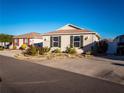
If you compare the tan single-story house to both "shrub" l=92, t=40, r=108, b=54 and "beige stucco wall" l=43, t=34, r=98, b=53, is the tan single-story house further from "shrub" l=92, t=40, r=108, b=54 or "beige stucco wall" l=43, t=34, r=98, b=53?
"shrub" l=92, t=40, r=108, b=54

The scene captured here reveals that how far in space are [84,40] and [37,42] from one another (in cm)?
1589

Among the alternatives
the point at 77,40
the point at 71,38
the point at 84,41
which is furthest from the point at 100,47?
the point at 71,38

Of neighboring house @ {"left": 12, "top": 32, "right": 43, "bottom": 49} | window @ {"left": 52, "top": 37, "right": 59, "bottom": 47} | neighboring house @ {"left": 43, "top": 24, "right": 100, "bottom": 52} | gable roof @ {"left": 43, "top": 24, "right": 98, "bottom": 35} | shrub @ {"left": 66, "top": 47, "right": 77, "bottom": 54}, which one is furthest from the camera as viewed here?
neighboring house @ {"left": 12, "top": 32, "right": 43, "bottom": 49}

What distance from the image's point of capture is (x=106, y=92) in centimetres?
652

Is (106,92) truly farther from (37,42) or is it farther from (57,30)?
(37,42)

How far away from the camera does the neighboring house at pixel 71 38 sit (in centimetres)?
2384

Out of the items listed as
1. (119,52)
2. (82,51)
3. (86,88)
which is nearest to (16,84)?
(86,88)

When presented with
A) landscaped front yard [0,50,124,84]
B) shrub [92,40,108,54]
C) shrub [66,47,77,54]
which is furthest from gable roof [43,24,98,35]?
landscaped front yard [0,50,124,84]

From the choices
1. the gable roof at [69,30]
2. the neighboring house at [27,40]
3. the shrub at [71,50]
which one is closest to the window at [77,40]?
the gable roof at [69,30]

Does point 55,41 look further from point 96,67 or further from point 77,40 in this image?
point 96,67

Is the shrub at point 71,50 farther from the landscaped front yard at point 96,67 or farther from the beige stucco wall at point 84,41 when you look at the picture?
the landscaped front yard at point 96,67

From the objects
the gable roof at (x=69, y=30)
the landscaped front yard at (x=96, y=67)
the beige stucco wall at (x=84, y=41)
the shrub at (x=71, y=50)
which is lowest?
the landscaped front yard at (x=96, y=67)

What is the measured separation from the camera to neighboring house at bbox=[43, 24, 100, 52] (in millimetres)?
23844

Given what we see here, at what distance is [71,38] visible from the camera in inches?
980
